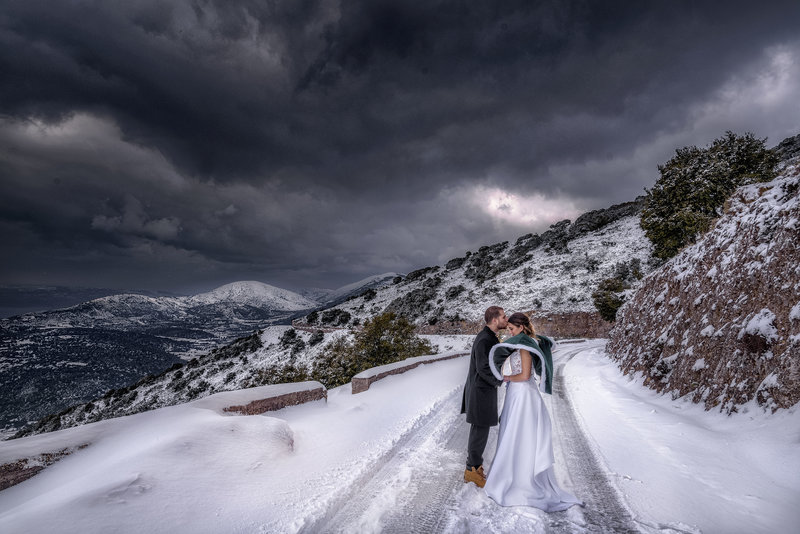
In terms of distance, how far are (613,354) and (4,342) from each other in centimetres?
26070

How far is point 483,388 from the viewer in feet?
14.0

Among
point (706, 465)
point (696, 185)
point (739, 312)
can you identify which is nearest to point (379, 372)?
point (706, 465)

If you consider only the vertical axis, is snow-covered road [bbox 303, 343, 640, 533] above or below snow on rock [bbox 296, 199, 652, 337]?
below

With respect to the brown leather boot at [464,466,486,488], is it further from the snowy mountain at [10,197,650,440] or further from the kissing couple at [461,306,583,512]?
the snowy mountain at [10,197,650,440]

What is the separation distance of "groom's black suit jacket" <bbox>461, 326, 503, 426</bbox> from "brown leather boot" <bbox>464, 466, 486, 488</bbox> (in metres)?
0.56

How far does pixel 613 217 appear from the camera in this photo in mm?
58344

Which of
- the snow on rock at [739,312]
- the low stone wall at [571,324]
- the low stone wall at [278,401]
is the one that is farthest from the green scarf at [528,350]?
the low stone wall at [571,324]

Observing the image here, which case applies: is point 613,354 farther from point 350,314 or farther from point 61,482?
point 350,314

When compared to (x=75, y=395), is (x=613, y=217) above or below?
above

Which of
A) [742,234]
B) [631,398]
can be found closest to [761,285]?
[742,234]

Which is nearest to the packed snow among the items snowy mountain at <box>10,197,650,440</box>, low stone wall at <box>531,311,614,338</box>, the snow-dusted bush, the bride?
the bride

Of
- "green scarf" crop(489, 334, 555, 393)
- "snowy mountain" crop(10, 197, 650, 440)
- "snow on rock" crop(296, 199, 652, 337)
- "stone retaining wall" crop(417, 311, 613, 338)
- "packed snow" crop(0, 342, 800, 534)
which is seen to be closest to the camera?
"packed snow" crop(0, 342, 800, 534)

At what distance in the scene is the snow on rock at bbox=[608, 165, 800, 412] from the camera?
489 cm

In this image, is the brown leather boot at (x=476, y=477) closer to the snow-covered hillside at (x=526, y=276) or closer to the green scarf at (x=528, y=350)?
the green scarf at (x=528, y=350)
